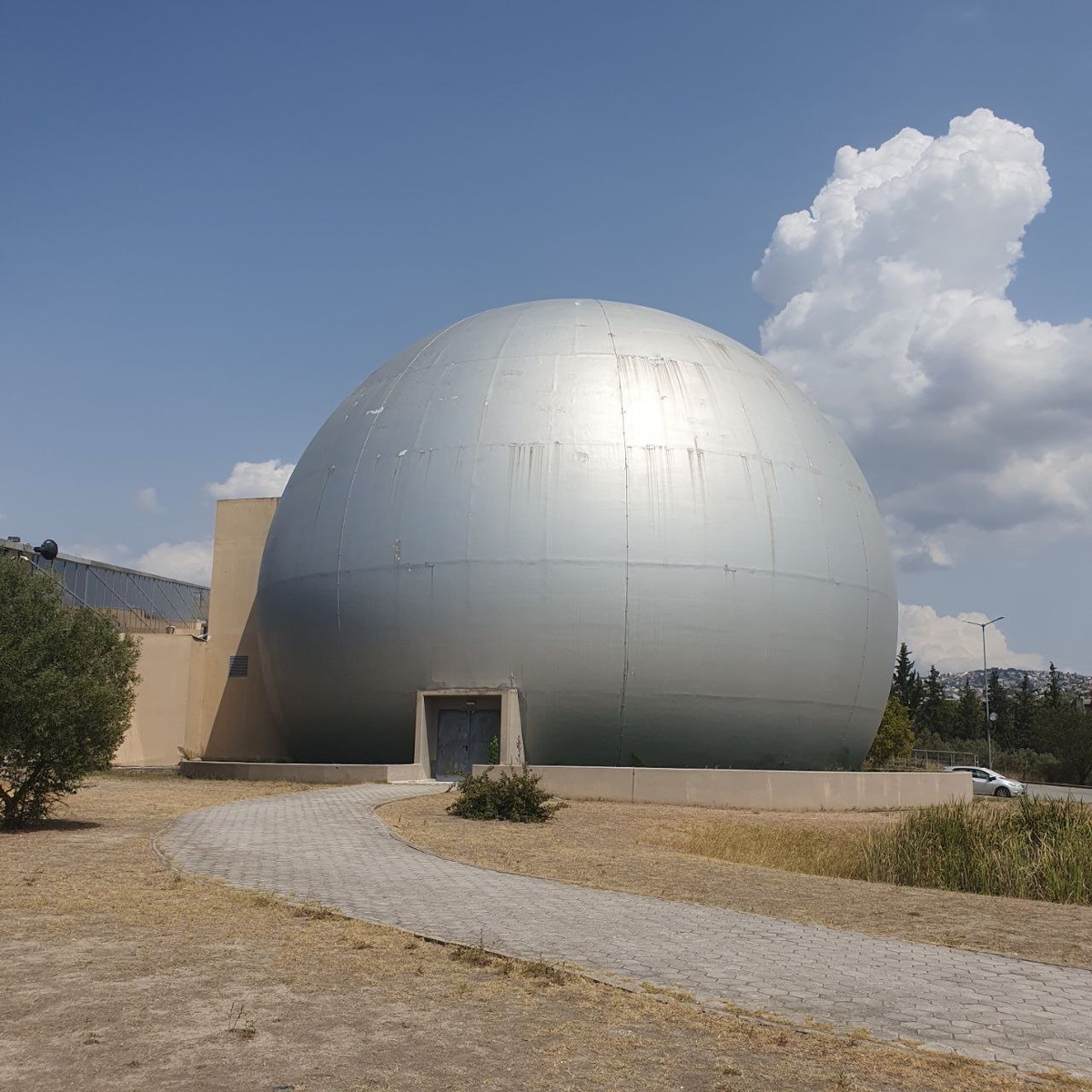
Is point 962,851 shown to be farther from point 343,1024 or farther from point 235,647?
point 235,647

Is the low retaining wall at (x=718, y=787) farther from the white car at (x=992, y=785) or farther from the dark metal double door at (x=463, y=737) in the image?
the white car at (x=992, y=785)

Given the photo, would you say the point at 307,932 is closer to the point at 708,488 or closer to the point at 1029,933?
the point at 1029,933

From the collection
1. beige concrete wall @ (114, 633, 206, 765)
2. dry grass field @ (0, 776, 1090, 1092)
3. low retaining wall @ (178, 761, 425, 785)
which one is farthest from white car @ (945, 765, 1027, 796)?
dry grass field @ (0, 776, 1090, 1092)

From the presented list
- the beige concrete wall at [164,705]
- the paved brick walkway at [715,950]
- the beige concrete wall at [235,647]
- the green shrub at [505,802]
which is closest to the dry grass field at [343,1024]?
the paved brick walkway at [715,950]

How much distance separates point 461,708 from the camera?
2516cm

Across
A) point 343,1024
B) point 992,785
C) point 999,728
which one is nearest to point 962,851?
point 343,1024

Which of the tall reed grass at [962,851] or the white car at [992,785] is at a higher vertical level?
the tall reed grass at [962,851]

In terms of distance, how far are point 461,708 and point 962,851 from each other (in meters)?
13.5

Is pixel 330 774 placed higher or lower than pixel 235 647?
lower

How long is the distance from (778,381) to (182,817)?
63.1 ft

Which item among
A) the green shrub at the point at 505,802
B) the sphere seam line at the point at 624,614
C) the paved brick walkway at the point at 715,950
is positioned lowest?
the paved brick walkway at the point at 715,950

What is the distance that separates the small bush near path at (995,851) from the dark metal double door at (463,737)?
10.7 m

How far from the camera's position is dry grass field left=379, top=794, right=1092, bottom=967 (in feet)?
31.3

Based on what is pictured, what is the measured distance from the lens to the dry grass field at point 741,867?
376 inches
